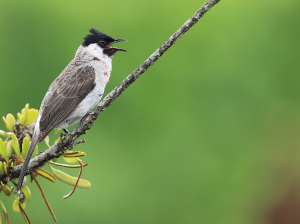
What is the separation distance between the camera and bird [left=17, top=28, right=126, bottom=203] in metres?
2.66

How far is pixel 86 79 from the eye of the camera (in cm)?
301

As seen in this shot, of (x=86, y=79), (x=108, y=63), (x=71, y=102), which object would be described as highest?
(x=108, y=63)

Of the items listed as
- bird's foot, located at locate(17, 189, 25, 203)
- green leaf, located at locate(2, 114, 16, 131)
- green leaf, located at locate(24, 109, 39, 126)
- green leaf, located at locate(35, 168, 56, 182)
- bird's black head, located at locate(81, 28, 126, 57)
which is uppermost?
bird's black head, located at locate(81, 28, 126, 57)

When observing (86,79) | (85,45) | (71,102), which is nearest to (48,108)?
(71,102)

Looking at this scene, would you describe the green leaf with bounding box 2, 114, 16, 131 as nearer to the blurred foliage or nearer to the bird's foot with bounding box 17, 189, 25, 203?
the blurred foliage

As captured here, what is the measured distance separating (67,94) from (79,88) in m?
0.13

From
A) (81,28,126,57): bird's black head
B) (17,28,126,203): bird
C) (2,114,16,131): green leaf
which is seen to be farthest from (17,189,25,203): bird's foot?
(81,28,126,57): bird's black head

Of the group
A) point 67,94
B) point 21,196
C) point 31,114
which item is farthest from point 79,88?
point 21,196

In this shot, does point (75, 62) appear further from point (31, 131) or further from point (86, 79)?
point (31, 131)

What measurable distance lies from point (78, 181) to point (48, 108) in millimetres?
1276

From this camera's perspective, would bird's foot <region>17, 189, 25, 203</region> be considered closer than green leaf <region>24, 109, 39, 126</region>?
Yes

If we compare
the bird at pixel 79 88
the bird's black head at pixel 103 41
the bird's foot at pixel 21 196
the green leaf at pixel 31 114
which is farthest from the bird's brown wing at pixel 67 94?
the bird's foot at pixel 21 196

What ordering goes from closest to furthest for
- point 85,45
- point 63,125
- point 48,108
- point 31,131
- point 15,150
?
point 15,150 < point 31,131 < point 48,108 < point 63,125 < point 85,45

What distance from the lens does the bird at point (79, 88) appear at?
2.66 metres
